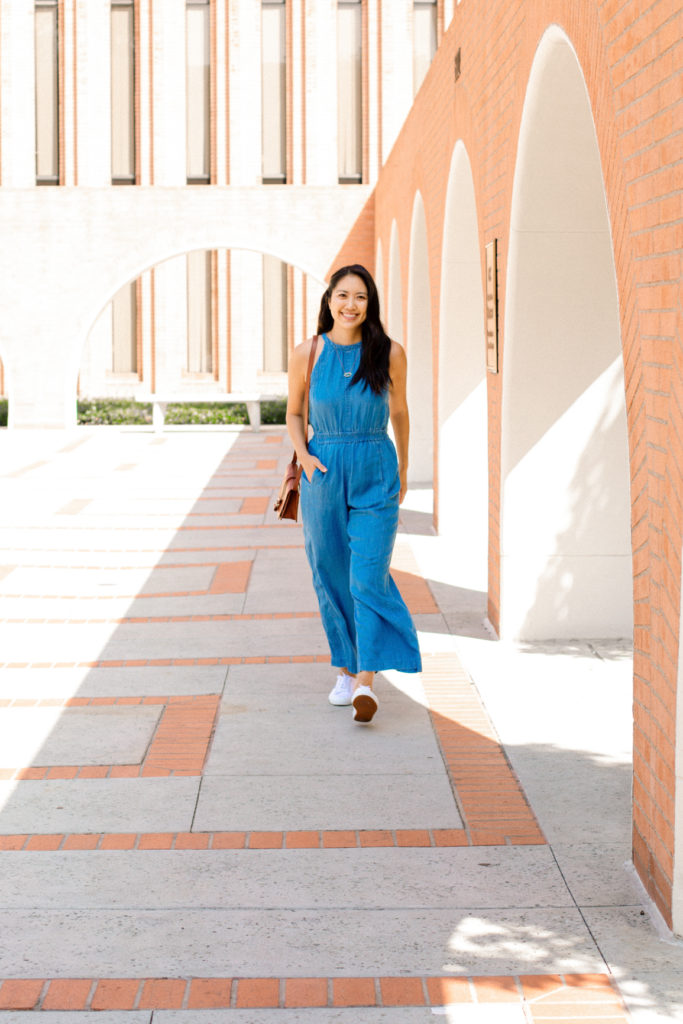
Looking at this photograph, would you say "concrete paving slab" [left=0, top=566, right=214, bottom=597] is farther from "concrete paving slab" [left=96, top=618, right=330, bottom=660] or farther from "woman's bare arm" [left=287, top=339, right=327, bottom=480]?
"woman's bare arm" [left=287, top=339, right=327, bottom=480]

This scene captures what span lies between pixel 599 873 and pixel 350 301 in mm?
2535

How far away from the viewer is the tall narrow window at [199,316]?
105 feet

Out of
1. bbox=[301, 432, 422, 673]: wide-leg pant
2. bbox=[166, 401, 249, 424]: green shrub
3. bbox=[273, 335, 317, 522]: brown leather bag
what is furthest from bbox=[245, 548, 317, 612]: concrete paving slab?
bbox=[166, 401, 249, 424]: green shrub

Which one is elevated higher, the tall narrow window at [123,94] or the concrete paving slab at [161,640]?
the tall narrow window at [123,94]

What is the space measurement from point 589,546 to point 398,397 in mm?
2060

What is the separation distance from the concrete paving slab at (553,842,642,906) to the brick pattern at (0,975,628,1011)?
0.53m

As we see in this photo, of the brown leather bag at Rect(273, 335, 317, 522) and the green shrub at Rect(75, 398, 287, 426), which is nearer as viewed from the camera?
the brown leather bag at Rect(273, 335, 317, 522)

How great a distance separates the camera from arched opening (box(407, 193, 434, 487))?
14.9 metres

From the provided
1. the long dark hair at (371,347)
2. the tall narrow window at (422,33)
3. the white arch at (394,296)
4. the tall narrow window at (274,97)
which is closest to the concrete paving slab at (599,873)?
the long dark hair at (371,347)

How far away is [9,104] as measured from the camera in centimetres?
3144

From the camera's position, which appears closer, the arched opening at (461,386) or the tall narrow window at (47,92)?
the arched opening at (461,386)

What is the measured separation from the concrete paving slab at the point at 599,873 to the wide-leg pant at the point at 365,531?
1.54 m

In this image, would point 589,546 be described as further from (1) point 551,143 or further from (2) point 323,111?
(2) point 323,111

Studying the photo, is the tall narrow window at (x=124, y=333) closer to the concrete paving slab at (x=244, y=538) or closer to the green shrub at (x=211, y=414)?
the green shrub at (x=211, y=414)
